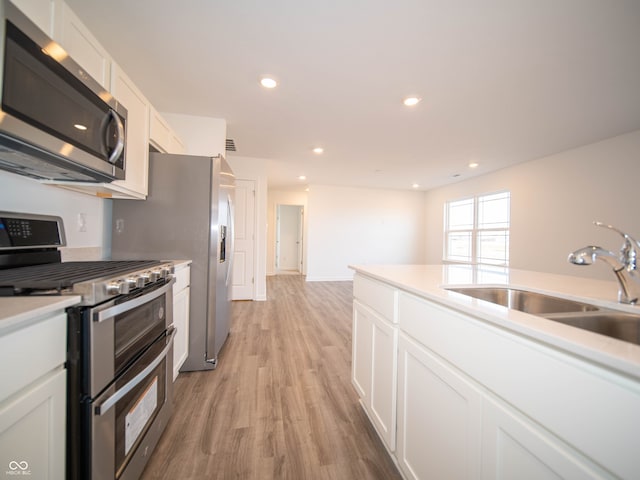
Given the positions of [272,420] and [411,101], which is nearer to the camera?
[272,420]

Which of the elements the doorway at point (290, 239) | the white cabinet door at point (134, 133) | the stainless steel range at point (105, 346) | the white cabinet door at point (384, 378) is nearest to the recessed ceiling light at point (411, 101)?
the white cabinet door at point (384, 378)

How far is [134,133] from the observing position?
1702mm

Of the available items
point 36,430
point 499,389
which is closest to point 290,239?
point 36,430

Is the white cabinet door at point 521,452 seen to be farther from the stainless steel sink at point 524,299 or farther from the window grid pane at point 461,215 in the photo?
the window grid pane at point 461,215

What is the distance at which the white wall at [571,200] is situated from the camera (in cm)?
328

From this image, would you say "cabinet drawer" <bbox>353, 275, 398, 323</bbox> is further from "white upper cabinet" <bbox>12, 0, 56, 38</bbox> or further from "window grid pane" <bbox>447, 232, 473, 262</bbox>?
"window grid pane" <bbox>447, 232, 473, 262</bbox>

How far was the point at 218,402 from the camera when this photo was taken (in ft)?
5.73

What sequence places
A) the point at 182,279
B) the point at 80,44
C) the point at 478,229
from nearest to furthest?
the point at 80,44 → the point at 182,279 → the point at 478,229

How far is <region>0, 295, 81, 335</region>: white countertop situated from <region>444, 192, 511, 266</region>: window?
20.4 ft

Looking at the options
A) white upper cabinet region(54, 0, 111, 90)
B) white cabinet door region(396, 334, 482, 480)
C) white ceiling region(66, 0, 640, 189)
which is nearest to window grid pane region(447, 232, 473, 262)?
white ceiling region(66, 0, 640, 189)

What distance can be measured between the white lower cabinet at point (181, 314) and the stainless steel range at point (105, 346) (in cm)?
31

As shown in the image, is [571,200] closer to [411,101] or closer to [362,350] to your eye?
[411,101]

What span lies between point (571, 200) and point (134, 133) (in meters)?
5.54

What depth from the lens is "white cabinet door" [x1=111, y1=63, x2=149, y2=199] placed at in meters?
1.55
